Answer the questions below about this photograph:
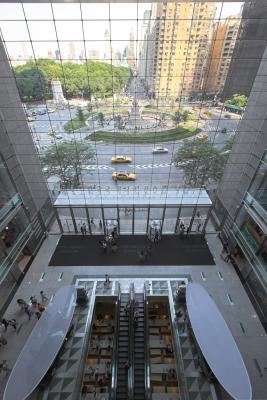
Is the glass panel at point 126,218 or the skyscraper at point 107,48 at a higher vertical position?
the skyscraper at point 107,48

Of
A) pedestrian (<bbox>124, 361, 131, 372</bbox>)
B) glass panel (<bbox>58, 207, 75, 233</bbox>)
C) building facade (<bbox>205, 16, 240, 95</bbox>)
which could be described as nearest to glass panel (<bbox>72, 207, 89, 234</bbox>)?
glass panel (<bbox>58, 207, 75, 233</bbox>)

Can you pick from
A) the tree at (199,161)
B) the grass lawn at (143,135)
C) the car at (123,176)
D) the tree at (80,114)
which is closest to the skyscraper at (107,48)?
the tree at (80,114)

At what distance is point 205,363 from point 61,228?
8479 mm

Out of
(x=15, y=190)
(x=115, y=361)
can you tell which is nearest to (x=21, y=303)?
(x=115, y=361)

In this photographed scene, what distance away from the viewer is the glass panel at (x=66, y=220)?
11758 millimetres

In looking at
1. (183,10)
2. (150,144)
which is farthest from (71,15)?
(150,144)

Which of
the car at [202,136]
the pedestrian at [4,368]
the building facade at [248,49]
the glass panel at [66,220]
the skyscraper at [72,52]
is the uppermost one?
the building facade at [248,49]

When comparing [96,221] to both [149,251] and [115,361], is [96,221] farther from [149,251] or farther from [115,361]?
[115,361]

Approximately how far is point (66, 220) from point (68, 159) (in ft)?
11.0

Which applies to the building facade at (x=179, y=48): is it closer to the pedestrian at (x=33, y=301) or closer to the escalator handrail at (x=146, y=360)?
the escalator handrail at (x=146, y=360)

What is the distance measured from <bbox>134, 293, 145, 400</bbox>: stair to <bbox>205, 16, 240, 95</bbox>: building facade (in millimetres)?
8709

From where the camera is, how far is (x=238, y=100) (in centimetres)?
914

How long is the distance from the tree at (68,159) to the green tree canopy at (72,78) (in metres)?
2.35

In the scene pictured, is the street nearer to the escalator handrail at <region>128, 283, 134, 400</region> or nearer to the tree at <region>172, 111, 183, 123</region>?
the tree at <region>172, 111, 183, 123</region>
